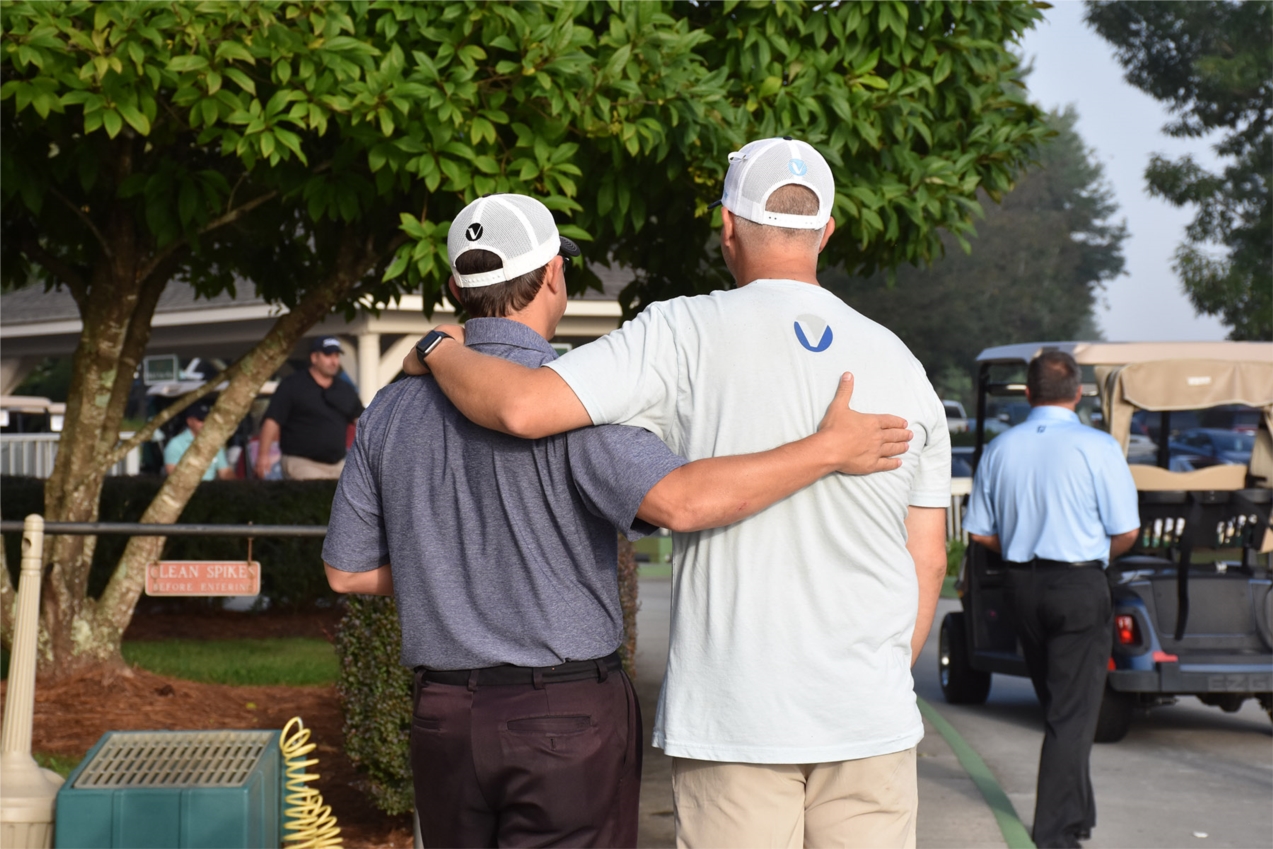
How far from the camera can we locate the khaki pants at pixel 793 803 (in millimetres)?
2668

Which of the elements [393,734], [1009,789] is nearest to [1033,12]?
[1009,789]

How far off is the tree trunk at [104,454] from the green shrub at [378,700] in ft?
8.59

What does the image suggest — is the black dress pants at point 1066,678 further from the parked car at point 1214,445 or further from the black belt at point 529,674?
the parked car at point 1214,445

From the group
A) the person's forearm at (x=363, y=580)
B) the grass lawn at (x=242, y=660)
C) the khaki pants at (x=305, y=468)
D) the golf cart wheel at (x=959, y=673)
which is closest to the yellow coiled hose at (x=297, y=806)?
the person's forearm at (x=363, y=580)

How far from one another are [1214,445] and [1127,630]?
2668cm

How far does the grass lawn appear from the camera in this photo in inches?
334

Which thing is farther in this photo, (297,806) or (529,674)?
(297,806)

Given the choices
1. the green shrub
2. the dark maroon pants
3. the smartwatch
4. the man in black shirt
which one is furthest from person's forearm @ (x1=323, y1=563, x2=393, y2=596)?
the man in black shirt

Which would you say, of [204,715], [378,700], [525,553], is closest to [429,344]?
[525,553]

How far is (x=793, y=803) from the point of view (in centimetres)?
271

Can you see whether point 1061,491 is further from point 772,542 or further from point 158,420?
point 158,420

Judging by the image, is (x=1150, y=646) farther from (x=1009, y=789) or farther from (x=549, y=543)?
(x=549, y=543)

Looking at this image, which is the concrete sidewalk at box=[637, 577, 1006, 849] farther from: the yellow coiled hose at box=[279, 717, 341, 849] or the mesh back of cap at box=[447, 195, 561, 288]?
the mesh back of cap at box=[447, 195, 561, 288]

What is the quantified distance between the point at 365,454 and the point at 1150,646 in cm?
634
